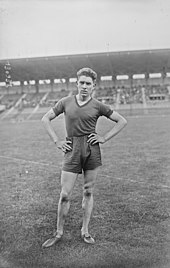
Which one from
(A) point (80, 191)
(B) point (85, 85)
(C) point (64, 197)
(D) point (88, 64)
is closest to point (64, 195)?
(C) point (64, 197)

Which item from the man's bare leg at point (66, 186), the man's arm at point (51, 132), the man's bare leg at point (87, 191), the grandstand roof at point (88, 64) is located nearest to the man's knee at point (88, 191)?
the man's bare leg at point (87, 191)

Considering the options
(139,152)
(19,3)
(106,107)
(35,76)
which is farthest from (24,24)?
(35,76)

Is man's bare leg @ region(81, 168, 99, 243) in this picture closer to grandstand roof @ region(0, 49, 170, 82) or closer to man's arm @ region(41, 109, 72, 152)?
man's arm @ region(41, 109, 72, 152)

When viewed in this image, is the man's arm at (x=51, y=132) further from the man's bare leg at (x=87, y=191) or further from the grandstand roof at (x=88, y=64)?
the grandstand roof at (x=88, y=64)

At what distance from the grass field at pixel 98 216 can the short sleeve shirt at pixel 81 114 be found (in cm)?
113

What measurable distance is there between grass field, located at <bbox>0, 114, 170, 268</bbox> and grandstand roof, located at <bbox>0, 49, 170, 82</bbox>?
4084mm

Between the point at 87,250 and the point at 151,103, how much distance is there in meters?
22.4

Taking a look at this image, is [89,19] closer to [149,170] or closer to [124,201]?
[124,201]

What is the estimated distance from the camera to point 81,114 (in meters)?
3.15

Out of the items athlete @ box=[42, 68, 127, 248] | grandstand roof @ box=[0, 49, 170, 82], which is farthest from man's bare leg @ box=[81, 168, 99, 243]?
grandstand roof @ box=[0, 49, 170, 82]

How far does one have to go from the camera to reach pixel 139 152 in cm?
892

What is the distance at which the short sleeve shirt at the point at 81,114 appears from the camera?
3158mm

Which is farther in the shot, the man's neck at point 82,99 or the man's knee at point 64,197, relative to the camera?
the man's knee at point 64,197

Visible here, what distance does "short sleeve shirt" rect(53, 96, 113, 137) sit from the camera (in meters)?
3.16
